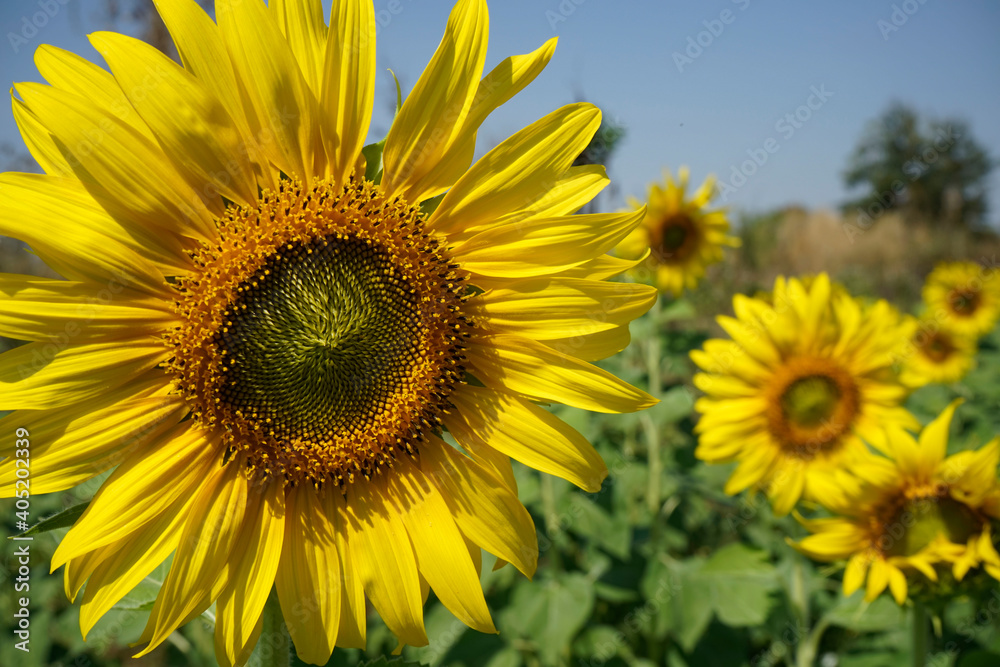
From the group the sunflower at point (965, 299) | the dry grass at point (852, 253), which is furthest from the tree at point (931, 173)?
the sunflower at point (965, 299)

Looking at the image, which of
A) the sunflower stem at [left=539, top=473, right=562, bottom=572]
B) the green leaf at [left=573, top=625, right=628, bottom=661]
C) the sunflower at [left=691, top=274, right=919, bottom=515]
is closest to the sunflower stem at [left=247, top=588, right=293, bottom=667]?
the sunflower stem at [left=539, top=473, right=562, bottom=572]

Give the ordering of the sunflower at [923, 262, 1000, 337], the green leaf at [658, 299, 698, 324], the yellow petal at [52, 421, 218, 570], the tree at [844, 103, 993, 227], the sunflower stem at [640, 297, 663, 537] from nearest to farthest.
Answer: the yellow petal at [52, 421, 218, 570] → the sunflower stem at [640, 297, 663, 537] → the green leaf at [658, 299, 698, 324] → the sunflower at [923, 262, 1000, 337] → the tree at [844, 103, 993, 227]

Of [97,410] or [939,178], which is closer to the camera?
[97,410]

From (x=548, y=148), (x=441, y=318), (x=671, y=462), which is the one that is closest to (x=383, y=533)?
(x=441, y=318)

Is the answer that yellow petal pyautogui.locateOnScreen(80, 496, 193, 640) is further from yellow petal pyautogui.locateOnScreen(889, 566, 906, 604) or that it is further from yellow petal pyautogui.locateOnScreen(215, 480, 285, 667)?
yellow petal pyautogui.locateOnScreen(889, 566, 906, 604)

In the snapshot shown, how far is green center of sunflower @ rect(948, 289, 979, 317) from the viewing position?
769 centimetres

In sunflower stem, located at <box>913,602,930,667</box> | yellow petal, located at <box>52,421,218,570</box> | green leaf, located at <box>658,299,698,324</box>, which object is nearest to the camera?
yellow petal, located at <box>52,421,218,570</box>

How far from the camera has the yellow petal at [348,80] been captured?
1.37 m

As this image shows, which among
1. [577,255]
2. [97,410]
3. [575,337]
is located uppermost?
[577,255]

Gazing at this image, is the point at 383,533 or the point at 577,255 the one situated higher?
the point at 577,255

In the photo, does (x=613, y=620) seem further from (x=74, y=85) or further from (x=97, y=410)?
(x=74, y=85)

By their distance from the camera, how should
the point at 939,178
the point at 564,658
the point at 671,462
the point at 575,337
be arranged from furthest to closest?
the point at 939,178 → the point at 671,462 → the point at 564,658 → the point at 575,337

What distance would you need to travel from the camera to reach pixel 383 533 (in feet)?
5.13

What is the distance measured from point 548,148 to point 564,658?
2.84 meters
